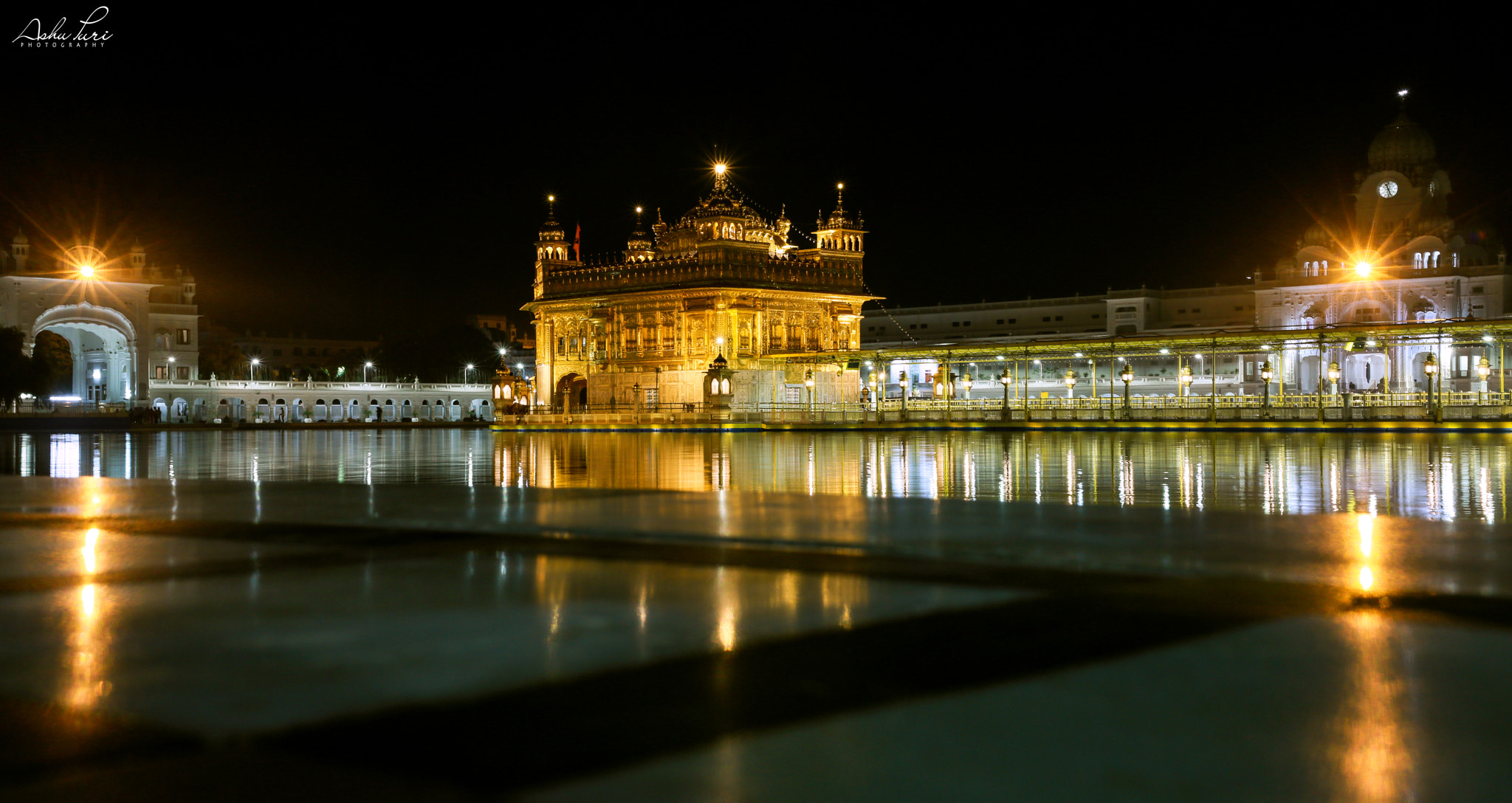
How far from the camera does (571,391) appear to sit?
64188mm

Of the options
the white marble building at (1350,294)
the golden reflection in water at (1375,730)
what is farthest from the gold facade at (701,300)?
the golden reflection in water at (1375,730)

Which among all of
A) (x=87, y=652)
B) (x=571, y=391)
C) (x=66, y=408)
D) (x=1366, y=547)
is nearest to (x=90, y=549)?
(x=87, y=652)

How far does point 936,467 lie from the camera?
18.4m

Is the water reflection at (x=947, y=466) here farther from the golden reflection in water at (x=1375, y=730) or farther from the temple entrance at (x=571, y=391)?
the temple entrance at (x=571, y=391)

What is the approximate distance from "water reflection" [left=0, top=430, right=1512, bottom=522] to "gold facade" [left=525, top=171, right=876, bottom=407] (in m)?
19.7

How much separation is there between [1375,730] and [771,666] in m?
1.96

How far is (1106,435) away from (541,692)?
32.6 m

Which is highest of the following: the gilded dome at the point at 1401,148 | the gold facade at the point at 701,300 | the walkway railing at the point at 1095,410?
the gilded dome at the point at 1401,148

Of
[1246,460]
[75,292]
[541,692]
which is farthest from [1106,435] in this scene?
[75,292]

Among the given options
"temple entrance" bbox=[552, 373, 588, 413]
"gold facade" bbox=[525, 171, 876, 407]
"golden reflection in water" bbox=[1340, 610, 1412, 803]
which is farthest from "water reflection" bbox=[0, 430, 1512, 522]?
"temple entrance" bbox=[552, 373, 588, 413]

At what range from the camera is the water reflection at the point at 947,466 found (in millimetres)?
12469

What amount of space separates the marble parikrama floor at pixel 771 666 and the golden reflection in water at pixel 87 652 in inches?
0.8

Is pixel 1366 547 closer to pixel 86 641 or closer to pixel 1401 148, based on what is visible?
pixel 86 641

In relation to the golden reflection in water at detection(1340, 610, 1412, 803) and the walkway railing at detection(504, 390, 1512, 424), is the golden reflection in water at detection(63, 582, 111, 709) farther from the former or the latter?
the walkway railing at detection(504, 390, 1512, 424)
